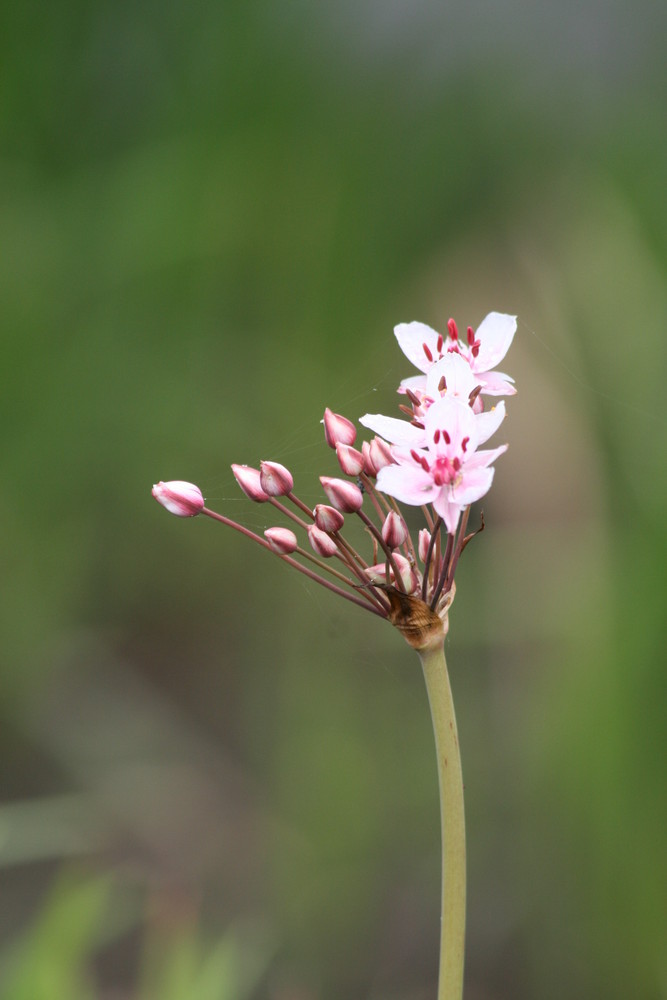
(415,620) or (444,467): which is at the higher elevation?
(444,467)

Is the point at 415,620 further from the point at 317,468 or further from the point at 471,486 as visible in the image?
the point at 317,468

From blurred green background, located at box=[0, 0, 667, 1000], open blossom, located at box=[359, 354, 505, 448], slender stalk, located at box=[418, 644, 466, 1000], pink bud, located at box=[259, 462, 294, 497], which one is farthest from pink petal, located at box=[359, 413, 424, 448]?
blurred green background, located at box=[0, 0, 667, 1000]

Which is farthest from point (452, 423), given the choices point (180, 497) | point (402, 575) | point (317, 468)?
point (317, 468)

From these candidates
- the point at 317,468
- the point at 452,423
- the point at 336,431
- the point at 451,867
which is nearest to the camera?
the point at 451,867

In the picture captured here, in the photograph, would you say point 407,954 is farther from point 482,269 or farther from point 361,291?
point 482,269

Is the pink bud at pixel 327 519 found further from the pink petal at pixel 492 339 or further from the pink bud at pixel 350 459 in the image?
the pink petal at pixel 492 339

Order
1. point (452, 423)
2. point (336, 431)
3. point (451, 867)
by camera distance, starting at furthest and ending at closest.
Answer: point (336, 431), point (452, 423), point (451, 867)

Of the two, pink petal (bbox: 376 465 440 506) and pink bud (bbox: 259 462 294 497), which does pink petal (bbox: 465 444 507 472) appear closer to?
pink petal (bbox: 376 465 440 506)
